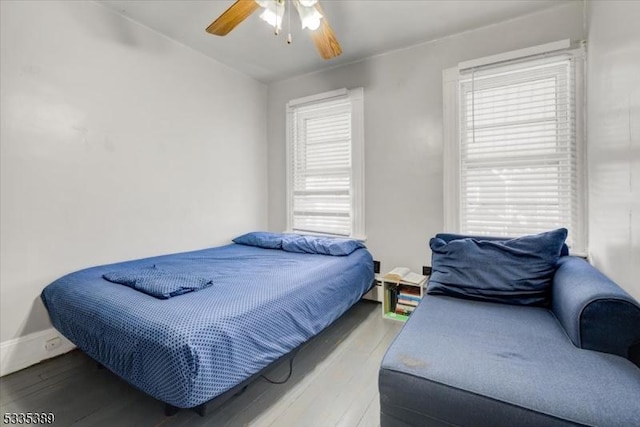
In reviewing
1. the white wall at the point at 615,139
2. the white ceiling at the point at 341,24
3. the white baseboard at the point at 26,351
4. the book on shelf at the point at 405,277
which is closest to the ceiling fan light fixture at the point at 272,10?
the white ceiling at the point at 341,24

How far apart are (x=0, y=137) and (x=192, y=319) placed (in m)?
1.79

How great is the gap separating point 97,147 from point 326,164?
6.92 feet

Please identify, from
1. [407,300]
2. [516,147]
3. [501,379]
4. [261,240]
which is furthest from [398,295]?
[501,379]

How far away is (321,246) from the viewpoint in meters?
2.75

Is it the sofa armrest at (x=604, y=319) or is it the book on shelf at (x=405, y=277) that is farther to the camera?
the book on shelf at (x=405, y=277)

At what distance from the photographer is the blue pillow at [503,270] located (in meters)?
1.70

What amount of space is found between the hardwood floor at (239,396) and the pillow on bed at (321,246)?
828 millimetres

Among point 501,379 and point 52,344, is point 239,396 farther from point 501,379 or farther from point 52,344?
point 52,344

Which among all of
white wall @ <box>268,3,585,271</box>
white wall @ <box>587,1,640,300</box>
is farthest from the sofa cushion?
white wall @ <box>268,3,585,271</box>

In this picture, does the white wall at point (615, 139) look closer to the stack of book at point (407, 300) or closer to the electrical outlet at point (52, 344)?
the stack of book at point (407, 300)

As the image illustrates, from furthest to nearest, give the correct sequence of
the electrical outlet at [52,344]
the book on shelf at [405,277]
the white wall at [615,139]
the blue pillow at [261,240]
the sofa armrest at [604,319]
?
1. the blue pillow at [261,240]
2. the book on shelf at [405,277]
3. the electrical outlet at [52,344]
4. the white wall at [615,139]
5. the sofa armrest at [604,319]

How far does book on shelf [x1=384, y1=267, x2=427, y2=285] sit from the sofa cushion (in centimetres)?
120

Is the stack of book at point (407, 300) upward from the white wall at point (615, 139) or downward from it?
downward

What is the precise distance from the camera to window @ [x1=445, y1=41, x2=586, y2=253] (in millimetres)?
2311
